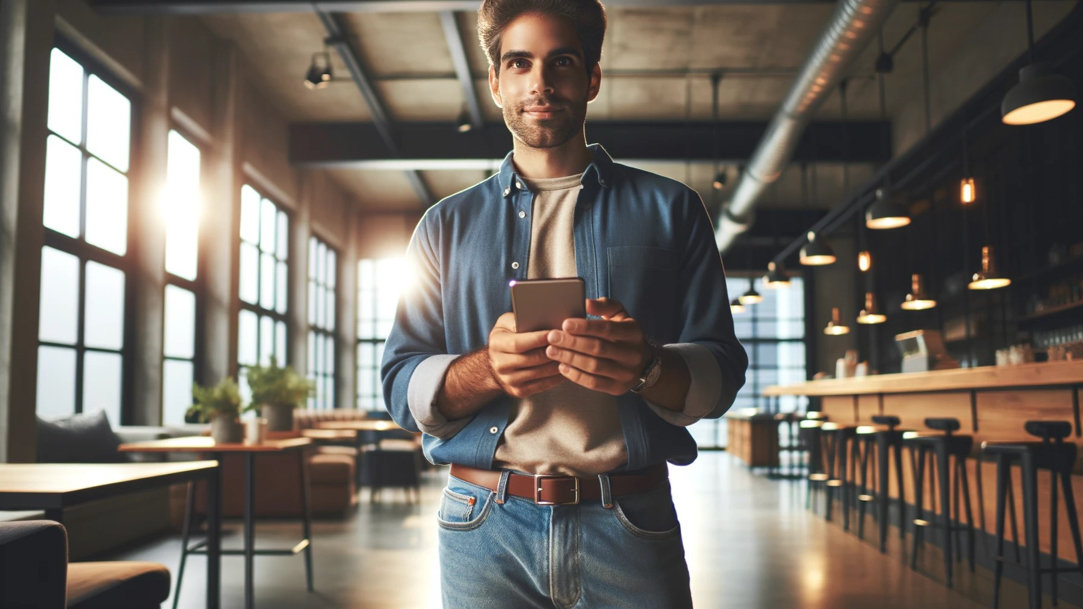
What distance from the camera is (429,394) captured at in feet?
3.32

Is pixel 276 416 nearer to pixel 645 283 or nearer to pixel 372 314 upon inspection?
pixel 645 283

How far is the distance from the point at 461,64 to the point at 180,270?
332cm

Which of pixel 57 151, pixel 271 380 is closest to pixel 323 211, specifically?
pixel 57 151

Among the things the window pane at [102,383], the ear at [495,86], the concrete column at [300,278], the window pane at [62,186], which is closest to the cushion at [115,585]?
the ear at [495,86]

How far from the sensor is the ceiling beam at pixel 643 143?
32.5 ft

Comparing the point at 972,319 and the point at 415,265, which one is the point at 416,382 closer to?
the point at 415,265

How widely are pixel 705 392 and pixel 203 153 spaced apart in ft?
28.0

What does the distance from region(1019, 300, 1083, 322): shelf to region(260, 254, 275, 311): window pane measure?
8.31 meters

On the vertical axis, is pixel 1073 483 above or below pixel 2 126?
below

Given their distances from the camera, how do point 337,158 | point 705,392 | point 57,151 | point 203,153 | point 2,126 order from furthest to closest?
point 337,158, point 203,153, point 57,151, point 2,126, point 705,392

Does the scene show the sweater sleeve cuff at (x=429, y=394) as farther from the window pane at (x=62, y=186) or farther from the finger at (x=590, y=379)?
the window pane at (x=62, y=186)

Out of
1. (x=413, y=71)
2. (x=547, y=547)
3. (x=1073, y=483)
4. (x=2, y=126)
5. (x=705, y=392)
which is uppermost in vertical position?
(x=413, y=71)

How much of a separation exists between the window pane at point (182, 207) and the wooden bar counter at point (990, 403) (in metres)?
6.14

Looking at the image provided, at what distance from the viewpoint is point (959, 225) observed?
9734 millimetres
